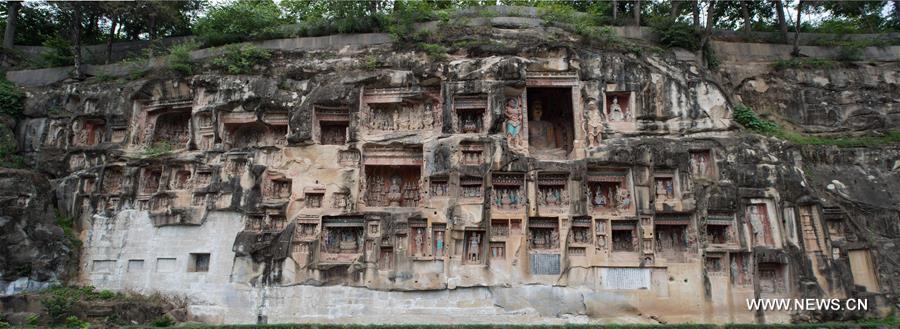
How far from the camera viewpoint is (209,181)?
50.5 ft

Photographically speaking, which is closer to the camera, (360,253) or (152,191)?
(360,253)

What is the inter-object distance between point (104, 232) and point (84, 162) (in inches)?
104

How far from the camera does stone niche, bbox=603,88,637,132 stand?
49.8ft

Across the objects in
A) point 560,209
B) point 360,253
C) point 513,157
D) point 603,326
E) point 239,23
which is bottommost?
point 603,326

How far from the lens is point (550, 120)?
1711cm

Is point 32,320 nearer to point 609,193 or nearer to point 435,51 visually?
point 435,51

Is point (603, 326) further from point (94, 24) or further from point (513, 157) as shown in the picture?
point (94, 24)

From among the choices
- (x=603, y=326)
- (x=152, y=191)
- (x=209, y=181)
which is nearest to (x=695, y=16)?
(x=603, y=326)

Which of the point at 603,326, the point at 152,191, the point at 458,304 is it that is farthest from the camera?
the point at 152,191

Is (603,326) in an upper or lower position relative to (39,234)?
lower

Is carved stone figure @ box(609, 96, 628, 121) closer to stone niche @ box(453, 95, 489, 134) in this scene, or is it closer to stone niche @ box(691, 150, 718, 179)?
stone niche @ box(691, 150, 718, 179)

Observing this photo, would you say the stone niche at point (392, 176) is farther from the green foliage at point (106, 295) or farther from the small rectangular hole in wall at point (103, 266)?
the small rectangular hole in wall at point (103, 266)

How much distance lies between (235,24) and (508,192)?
429 inches

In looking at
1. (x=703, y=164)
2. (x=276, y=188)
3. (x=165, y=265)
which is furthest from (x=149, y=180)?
(x=703, y=164)
